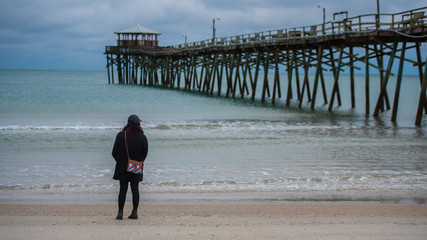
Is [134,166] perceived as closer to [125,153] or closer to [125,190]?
[125,153]

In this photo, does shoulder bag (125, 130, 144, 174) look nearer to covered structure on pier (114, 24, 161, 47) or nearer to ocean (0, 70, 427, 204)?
ocean (0, 70, 427, 204)

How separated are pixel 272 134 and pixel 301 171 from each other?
6933 millimetres

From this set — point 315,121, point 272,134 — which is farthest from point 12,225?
point 315,121

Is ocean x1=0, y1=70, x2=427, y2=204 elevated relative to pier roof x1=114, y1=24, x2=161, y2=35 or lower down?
lower down

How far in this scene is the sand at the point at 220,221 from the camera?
577 cm

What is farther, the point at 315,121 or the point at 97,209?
the point at 315,121

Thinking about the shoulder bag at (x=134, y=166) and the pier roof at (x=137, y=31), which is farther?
the pier roof at (x=137, y=31)

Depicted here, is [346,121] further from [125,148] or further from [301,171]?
[125,148]

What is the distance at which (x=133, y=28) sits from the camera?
62.7m

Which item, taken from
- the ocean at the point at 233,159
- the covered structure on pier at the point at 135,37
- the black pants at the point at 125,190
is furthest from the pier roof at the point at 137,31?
the black pants at the point at 125,190

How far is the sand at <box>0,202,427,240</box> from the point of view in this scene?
18.9 ft

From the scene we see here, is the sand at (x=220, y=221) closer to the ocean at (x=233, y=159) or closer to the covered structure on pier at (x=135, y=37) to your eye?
the ocean at (x=233, y=159)

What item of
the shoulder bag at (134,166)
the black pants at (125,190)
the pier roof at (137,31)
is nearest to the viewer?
the shoulder bag at (134,166)

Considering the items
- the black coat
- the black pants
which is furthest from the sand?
the black coat
